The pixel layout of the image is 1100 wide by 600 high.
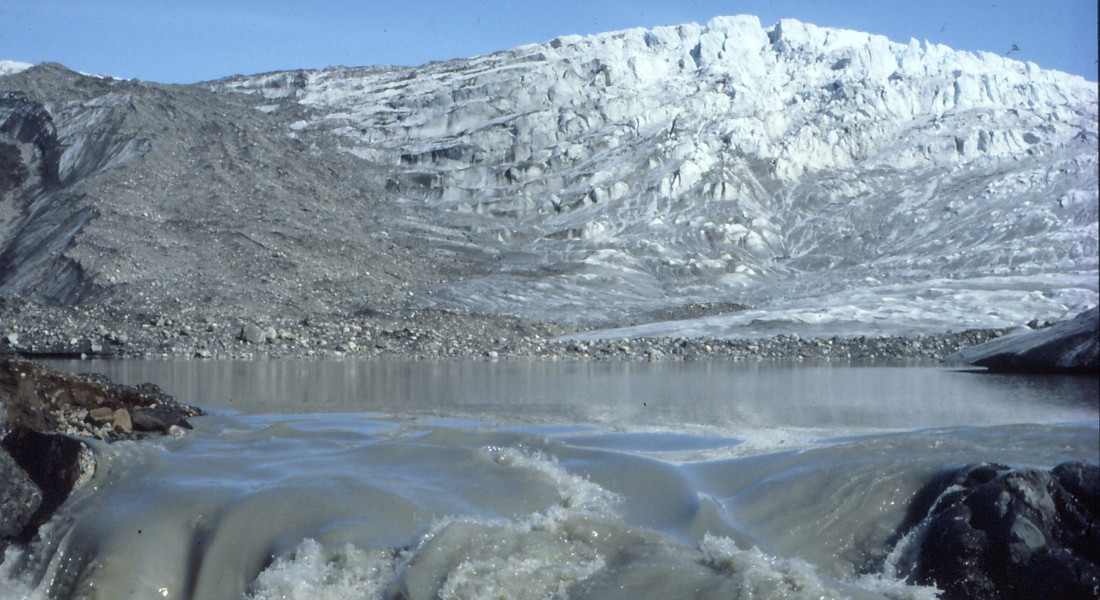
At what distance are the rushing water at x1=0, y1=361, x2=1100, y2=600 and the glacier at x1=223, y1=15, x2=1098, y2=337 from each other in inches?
831

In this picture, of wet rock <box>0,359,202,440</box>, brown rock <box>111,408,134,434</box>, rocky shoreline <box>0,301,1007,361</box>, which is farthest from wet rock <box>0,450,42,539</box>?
rocky shoreline <box>0,301,1007,361</box>

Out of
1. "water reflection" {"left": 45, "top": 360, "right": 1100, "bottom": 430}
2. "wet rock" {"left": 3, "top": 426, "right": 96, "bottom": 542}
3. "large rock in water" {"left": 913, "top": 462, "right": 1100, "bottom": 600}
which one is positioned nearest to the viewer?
"large rock in water" {"left": 913, "top": 462, "right": 1100, "bottom": 600}

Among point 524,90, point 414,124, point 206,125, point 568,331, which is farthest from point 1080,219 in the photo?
point 206,125

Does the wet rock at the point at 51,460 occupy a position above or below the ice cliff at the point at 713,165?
below

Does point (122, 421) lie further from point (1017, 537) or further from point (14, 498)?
point (1017, 537)

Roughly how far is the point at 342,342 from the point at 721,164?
28471 millimetres

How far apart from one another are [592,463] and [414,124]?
147 feet

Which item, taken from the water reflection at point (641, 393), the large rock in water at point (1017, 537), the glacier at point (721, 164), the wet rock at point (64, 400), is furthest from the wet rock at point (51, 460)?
the glacier at point (721, 164)

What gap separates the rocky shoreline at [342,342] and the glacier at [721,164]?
7.88 metres

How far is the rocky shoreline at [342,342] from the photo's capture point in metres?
18.1

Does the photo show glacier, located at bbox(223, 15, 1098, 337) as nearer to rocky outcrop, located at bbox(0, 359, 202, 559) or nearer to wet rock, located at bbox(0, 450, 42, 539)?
rocky outcrop, located at bbox(0, 359, 202, 559)

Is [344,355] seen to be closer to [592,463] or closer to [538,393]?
[538,393]

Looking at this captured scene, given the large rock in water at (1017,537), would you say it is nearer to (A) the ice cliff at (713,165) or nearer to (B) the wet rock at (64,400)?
(B) the wet rock at (64,400)

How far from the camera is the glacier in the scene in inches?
1417
